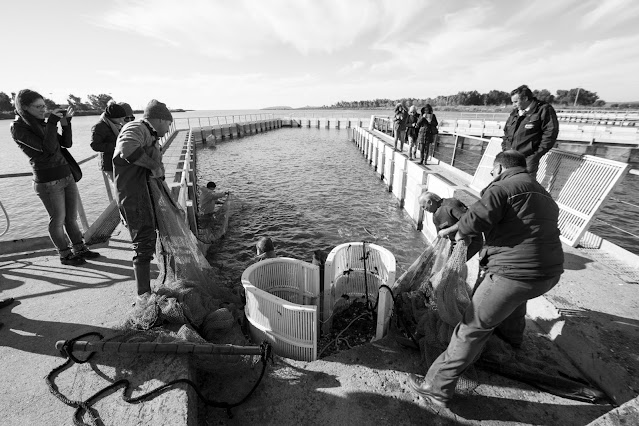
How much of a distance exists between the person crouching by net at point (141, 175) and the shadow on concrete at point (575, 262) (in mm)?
6347

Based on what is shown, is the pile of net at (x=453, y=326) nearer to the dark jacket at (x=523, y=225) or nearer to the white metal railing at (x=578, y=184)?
the dark jacket at (x=523, y=225)

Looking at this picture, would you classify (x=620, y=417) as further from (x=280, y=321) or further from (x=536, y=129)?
(x=536, y=129)

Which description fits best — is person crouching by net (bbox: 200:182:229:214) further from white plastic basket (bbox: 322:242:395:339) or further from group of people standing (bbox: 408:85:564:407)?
group of people standing (bbox: 408:85:564:407)

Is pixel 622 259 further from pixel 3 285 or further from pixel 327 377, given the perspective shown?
pixel 3 285

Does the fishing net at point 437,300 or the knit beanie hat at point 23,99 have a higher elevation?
the knit beanie hat at point 23,99

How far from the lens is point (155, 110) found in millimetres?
3562

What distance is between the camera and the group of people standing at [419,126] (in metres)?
11.3

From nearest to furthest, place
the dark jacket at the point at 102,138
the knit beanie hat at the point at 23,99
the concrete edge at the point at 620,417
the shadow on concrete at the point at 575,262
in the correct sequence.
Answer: the concrete edge at the point at 620,417 < the knit beanie hat at the point at 23,99 < the shadow on concrete at the point at 575,262 < the dark jacket at the point at 102,138

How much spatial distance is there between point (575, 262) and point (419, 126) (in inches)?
316

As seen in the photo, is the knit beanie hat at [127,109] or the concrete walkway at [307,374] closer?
the concrete walkway at [307,374]

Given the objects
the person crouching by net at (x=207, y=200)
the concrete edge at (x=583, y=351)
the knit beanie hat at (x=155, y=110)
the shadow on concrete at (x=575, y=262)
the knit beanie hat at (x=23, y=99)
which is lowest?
the person crouching by net at (x=207, y=200)

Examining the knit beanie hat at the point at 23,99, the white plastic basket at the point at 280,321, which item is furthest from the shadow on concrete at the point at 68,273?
the knit beanie hat at the point at 23,99

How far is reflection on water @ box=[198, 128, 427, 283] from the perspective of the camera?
876 cm

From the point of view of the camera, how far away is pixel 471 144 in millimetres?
29594
